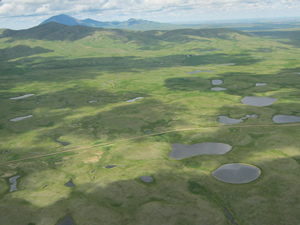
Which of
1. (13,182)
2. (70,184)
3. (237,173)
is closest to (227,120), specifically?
(237,173)

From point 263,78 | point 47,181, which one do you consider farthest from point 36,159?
point 263,78

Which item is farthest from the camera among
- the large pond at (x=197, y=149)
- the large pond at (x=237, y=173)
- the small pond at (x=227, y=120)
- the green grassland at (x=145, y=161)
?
the small pond at (x=227, y=120)

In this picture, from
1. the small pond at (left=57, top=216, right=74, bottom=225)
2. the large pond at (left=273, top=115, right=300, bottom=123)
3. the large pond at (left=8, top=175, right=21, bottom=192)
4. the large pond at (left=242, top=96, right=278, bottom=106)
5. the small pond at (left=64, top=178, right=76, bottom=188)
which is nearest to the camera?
the small pond at (left=57, top=216, right=74, bottom=225)

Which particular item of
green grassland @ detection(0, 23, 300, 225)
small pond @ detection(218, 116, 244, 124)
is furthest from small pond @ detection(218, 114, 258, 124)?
green grassland @ detection(0, 23, 300, 225)

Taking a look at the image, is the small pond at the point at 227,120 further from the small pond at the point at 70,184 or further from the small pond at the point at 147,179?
the small pond at the point at 70,184

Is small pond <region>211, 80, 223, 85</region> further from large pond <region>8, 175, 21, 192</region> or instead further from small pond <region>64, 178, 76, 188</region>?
large pond <region>8, 175, 21, 192</region>

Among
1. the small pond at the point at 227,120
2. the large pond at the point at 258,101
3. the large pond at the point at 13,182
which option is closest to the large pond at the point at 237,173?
the small pond at the point at 227,120

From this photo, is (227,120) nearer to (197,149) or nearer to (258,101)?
(197,149)
